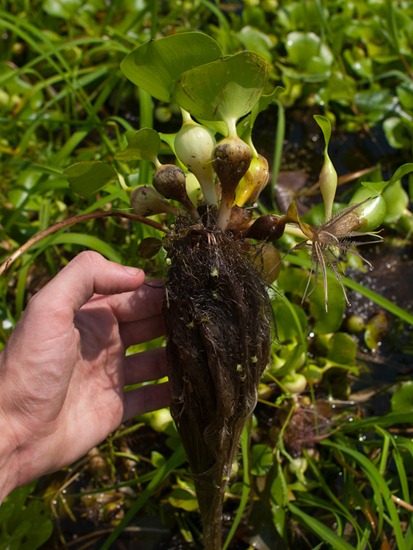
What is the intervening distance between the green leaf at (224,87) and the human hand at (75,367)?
0.30 meters

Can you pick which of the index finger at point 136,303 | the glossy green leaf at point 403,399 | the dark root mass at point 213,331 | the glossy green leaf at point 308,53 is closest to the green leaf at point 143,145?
the dark root mass at point 213,331

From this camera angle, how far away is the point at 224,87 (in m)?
0.89

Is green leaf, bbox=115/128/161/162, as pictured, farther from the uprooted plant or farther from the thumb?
the thumb

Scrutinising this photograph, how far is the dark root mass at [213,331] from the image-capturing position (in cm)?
95

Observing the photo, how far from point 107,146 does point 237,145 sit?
85 cm

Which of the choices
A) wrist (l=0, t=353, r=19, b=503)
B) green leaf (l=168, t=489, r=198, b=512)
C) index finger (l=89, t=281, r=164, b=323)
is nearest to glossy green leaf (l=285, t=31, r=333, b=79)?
index finger (l=89, t=281, r=164, b=323)

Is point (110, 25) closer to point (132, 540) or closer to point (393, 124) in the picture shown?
point (393, 124)

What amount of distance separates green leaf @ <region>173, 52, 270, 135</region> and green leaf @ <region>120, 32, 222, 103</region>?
0.13ft

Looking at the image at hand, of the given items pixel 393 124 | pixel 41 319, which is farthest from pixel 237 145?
pixel 393 124

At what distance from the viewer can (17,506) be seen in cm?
126

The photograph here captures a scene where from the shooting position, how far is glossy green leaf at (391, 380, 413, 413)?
144cm

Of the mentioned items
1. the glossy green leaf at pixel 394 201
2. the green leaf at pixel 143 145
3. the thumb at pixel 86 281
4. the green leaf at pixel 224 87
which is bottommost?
the glossy green leaf at pixel 394 201

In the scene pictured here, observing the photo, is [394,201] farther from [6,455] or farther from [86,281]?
[6,455]

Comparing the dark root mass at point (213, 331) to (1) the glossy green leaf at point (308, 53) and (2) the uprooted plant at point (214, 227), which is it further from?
(1) the glossy green leaf at point (308, 53)
